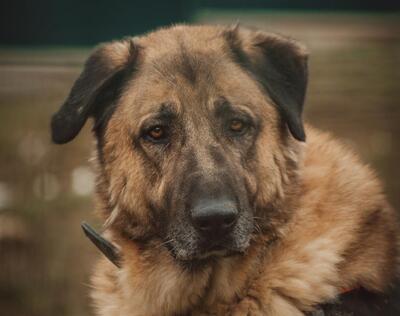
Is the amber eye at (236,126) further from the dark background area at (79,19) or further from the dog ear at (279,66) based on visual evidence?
the dark background area at (79,19)

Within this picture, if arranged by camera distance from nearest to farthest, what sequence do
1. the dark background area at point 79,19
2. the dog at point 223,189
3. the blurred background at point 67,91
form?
the dog at point 223,189, the blurred background at point 67,91, the dark background area at point 79,19

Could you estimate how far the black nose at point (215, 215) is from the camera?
3.53 meters

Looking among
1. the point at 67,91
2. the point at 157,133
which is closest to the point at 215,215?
the point at 157,133

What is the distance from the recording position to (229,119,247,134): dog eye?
389 centimetres

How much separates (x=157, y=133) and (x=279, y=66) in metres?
0.73

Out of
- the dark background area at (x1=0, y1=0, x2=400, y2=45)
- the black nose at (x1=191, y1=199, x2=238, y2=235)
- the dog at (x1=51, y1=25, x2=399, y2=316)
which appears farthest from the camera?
the dark background area at (x1=0, y1=0, x2=400, y2=45)

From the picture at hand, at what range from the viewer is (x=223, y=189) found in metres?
3.61

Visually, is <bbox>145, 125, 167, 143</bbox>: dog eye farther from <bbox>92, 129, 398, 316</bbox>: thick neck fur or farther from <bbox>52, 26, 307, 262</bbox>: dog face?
<bbox>92, 129, 398, 316</bbox>: thick neck fur

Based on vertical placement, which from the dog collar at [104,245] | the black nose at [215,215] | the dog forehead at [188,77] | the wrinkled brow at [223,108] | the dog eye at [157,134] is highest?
the dog forehead at [188,77]

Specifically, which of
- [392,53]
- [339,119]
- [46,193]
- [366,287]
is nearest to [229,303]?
[366,287]

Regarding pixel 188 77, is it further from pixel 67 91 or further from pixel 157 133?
pixel 67 91

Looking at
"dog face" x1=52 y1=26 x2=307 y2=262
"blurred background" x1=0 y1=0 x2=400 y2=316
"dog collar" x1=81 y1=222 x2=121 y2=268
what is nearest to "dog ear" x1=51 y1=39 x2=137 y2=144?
"dog face" x1=52 y1=26 x2=307 y2=262

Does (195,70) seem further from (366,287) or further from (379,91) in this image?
(379,91)

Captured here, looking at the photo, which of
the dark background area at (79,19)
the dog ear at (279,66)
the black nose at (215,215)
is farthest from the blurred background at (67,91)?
the black nose at (215,215)
